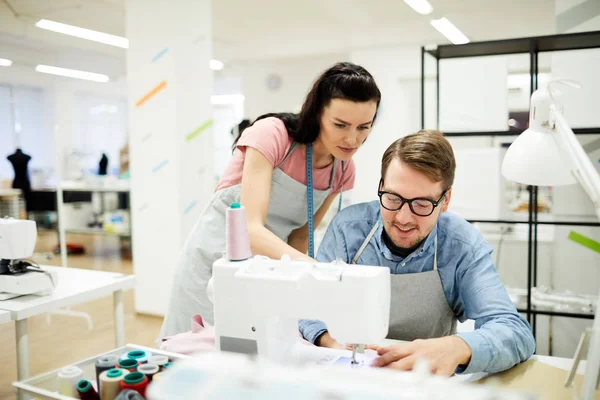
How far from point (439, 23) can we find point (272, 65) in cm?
356

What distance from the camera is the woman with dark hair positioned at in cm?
150

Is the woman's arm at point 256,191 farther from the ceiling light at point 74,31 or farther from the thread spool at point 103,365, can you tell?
Answer: the ceiling light at point 74,31

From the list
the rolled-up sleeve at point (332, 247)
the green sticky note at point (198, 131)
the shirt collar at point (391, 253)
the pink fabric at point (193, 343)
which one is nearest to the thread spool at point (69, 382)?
the pink fabric at point (193, 343)

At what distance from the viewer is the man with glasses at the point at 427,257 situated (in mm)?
1251

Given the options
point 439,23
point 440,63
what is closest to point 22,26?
point 439,23

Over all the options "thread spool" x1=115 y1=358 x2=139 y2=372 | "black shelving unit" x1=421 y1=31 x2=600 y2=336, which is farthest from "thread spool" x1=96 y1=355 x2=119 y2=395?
"black shelving unit" x1=421 y1=31 x2=600 y2=336

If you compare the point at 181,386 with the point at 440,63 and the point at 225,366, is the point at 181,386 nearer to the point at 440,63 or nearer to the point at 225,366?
the point at 225,366

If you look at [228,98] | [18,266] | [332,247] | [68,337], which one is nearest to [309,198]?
[332,247]

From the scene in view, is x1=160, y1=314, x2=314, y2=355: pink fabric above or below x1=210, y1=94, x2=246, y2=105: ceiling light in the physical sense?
below

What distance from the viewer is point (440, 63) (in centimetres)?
292

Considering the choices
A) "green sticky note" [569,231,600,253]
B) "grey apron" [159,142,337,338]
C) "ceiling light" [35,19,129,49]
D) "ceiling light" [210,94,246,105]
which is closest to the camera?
"grey apron" [159,142,337,338]

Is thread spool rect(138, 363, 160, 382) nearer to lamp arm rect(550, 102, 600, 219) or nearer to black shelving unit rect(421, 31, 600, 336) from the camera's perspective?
lamp arm rect(550, 102, 600, 219)

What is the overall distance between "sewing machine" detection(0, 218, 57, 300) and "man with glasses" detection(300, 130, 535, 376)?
109 centimetres

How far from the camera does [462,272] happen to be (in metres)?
1.42
